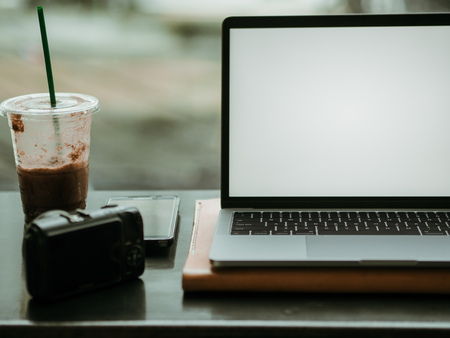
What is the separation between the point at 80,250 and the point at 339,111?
46 cm

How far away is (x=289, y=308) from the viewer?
604 millimetres

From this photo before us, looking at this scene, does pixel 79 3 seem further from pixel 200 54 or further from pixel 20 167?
pixel 20 167

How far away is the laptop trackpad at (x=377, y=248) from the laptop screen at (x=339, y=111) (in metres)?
0.14

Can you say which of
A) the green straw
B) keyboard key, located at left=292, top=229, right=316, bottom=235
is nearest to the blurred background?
the green straw

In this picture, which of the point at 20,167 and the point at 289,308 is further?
the point at 20,167

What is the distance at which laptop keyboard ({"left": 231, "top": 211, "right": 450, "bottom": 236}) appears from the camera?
745 millimetres

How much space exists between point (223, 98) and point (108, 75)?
87 cm

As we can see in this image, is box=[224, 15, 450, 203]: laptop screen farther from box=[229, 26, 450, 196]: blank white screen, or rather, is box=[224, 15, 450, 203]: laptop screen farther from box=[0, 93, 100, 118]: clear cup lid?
box=[0, 93, 100, 118]: clear cup lid

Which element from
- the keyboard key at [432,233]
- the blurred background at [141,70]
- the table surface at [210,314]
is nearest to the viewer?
the table surface at [210,314]

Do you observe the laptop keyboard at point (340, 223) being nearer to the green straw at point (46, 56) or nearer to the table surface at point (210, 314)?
the table surface at point (210, 314)

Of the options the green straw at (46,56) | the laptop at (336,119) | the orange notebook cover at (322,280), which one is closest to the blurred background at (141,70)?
the laptop at (336,119)

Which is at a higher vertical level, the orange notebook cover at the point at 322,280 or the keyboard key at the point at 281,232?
the keyboard key at the point at 281,232

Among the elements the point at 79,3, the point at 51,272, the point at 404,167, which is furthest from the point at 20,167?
the point at 79,3

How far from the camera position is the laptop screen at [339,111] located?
82 cm
